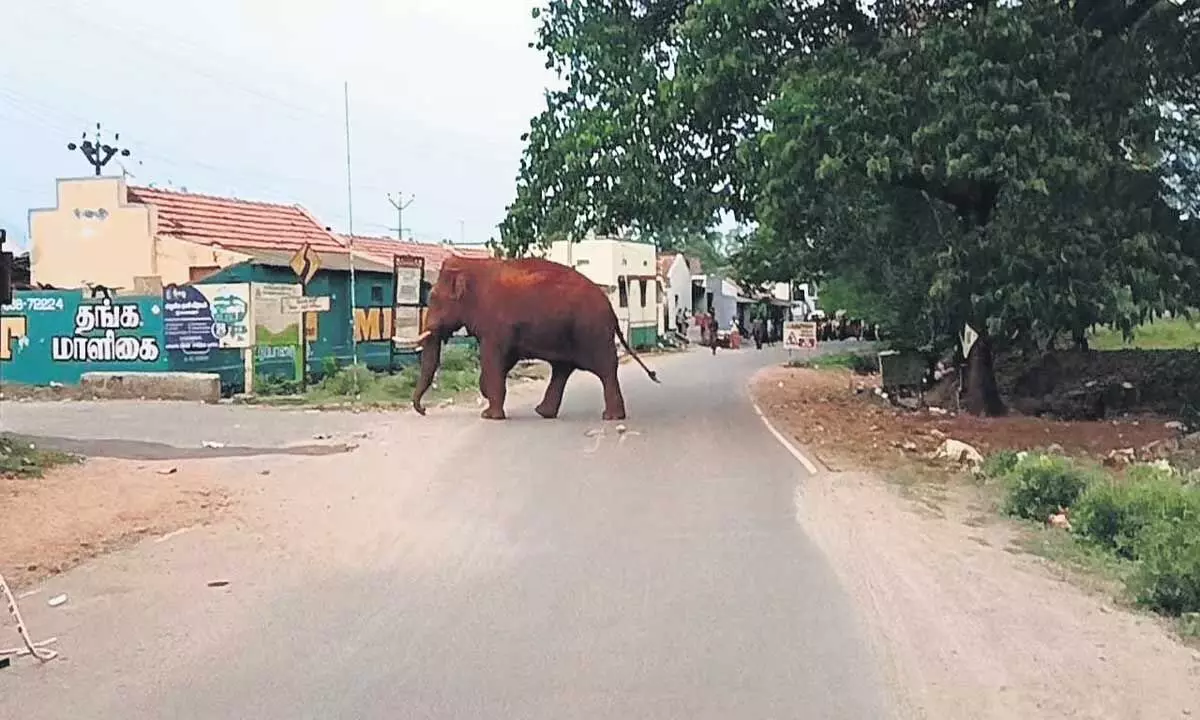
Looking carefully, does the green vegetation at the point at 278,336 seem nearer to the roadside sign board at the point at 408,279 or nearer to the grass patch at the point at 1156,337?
the roadside sign board at the point at 408,279

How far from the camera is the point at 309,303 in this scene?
90.9 ft

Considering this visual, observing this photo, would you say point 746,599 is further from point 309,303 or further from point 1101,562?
point 309,303

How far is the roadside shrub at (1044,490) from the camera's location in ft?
38.2

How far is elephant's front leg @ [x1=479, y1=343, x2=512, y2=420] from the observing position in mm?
20453

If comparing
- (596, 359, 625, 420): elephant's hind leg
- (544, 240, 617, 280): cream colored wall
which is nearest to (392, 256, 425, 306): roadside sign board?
(596, 359, 625, 420): elephant's hind leg

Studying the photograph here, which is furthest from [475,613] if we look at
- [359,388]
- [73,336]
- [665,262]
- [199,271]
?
[665,262]

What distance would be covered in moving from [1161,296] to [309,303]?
52.0 ft

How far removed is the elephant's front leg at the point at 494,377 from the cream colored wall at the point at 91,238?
1259 cm

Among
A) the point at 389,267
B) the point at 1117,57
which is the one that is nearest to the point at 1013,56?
the point at 1117,57

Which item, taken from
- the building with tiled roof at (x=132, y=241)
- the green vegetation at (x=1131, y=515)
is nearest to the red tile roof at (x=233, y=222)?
the building with tiled roof at (x=132, y=241)

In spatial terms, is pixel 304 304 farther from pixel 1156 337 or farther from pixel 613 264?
pixel 1156 337

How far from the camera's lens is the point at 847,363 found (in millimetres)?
44531

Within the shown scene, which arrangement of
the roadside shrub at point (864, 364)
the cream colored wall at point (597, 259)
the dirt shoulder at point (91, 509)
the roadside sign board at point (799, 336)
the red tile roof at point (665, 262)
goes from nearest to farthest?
1. the dirt shoulder at point (91, 509)
2. the roadside shrub at point (864, 364)
3. the roadside sign board at point (799, 336)
4. the cream colored wall at point (597, 259)
5. the red tile roof at point (665, 262)

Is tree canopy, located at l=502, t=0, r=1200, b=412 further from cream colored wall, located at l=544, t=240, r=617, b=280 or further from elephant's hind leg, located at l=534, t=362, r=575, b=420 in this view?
cream colored wall, located at l=544, t=240, r=617, b=280
